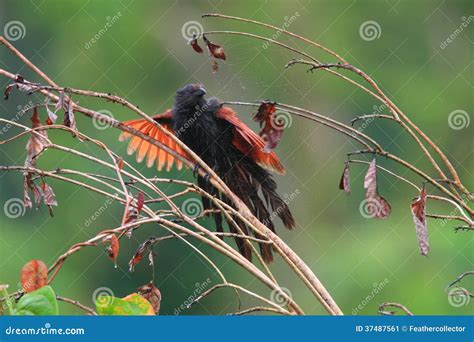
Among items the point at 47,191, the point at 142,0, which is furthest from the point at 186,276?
the point at 47,191

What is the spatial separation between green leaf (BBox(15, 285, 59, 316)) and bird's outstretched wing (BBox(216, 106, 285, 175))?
1.80m

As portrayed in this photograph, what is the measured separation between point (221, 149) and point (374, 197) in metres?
1.86

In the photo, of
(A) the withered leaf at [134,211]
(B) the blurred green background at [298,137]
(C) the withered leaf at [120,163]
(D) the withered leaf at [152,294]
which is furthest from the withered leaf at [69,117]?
(B) the blurred green background at [298,137]

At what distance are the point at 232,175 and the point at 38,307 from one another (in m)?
2.02

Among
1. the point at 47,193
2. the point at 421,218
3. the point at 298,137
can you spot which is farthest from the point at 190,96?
the point at 298,137

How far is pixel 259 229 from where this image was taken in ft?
6.44

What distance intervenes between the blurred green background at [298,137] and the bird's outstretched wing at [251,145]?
2.15 metres

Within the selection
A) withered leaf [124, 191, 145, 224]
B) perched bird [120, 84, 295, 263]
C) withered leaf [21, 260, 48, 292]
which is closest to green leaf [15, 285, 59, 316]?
withered leaf [21, 260, 48, 292]

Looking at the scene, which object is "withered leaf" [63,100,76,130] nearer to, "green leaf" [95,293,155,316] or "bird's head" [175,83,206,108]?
"green leaf" [95,293,155,316]

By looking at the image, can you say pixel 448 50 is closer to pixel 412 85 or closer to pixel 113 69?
pixel 412 85

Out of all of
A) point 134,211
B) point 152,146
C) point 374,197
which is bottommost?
point 152,146

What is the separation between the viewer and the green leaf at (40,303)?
5.06ft

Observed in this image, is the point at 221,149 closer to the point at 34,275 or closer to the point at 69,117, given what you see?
the point at 69,117

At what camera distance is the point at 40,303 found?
5.09 feet
